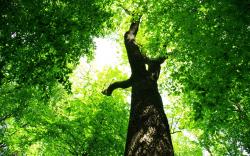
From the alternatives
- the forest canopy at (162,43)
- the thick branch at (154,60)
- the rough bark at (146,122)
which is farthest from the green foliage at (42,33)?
the thick branch at (154,60)

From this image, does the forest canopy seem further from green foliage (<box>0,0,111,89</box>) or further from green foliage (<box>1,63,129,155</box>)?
green foliage (<box>1,63,129,155</box>)

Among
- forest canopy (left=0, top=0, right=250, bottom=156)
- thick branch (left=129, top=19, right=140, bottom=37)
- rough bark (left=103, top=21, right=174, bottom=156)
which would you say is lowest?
rough bark (left=103, top=21, right=174, bottom=156)

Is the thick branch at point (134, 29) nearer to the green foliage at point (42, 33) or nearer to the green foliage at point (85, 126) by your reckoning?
the green foliage at point (42, 33)

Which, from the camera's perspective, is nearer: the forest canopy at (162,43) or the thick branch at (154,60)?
the forest canopy at (162,43)

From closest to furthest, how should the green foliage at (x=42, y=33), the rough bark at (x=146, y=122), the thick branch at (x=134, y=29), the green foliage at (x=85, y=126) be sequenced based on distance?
1. the rough bark at (x=146, y=122)
2. the green foliage at (x=42, y=33)
3. the thick branch at (x=134, y=29)
4. the green foliage at (x=85, y=126)

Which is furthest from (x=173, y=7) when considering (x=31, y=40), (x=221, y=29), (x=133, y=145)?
(x=133, y=145)

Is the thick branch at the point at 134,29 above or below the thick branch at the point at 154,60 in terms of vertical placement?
above

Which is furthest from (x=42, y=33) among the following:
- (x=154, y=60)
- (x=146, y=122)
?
(x=154, y=60)

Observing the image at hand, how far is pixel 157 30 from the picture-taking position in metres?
14.4

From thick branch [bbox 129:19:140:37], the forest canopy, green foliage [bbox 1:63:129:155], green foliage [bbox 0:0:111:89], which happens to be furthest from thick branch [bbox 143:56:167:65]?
green foliage [bbox 1:63:129:155]

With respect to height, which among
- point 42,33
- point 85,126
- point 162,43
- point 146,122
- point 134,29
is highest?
point 134,29

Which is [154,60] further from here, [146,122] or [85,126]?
[85,126]

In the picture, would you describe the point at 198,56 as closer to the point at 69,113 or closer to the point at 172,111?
the point at 69,113

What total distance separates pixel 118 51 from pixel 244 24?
1672cm
